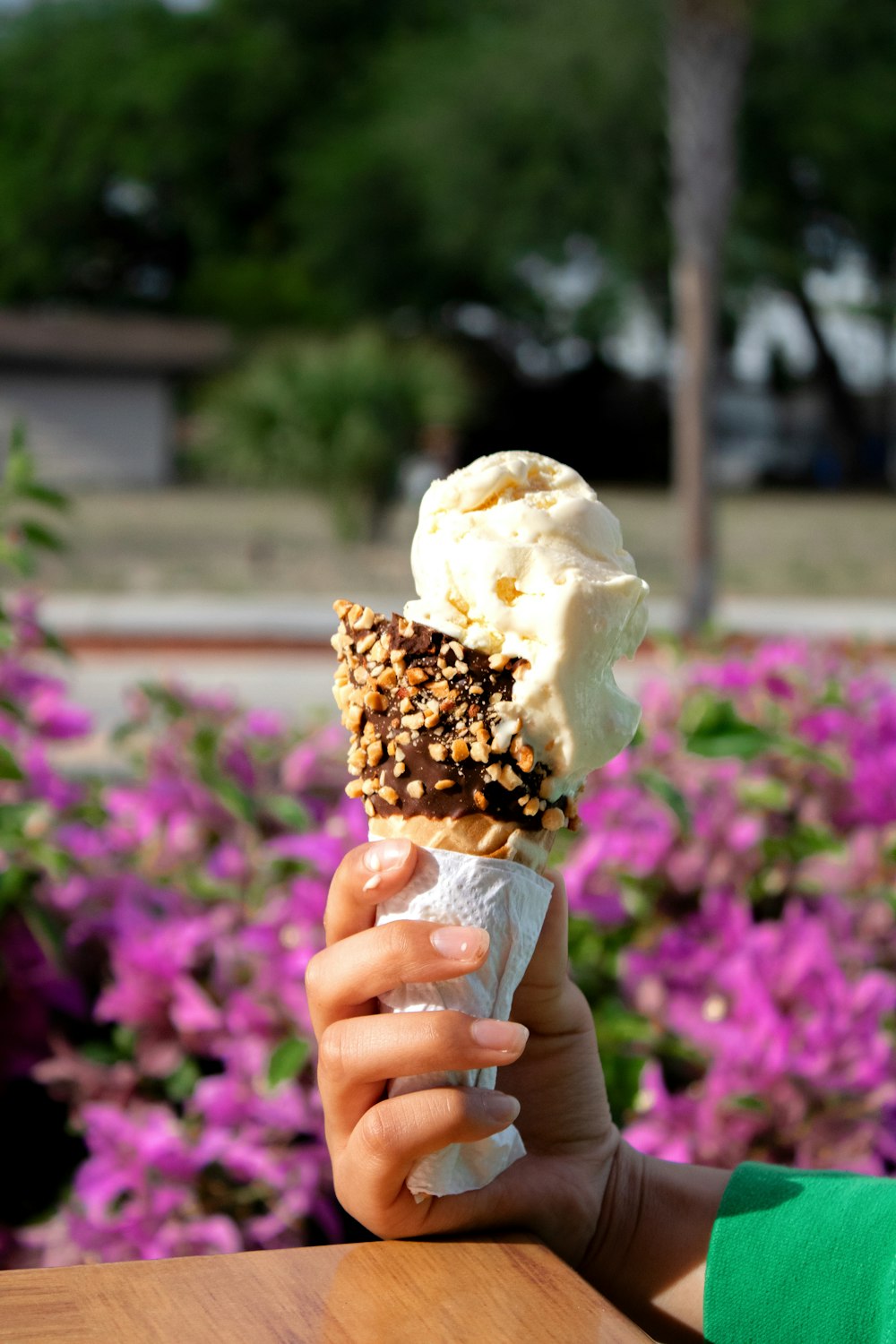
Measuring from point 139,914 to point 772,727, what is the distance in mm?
1100

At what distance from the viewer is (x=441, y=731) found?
109 cm

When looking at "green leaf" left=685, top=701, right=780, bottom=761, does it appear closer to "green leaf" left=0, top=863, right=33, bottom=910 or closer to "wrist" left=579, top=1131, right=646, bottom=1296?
"wrist" left=579, top=1131, right=646, bottom=1296

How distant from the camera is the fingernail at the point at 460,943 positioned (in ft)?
3.38

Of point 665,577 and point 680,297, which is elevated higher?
point 680,297

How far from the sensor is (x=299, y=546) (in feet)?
65.0

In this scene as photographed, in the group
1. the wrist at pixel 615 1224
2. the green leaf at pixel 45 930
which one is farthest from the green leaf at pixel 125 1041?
the wrist at pixel 615 1224

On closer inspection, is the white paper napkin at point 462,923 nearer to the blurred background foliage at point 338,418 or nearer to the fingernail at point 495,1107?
the fingernail at point 495,1107

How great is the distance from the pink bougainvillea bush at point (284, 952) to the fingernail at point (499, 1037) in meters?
0.80

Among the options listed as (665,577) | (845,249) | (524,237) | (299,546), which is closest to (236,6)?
(524,237)

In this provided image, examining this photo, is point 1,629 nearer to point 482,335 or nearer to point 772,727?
point 772,727

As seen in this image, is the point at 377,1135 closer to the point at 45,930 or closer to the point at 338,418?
the point at 45,930

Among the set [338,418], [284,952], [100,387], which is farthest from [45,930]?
[100,387]

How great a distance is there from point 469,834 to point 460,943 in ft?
0.33

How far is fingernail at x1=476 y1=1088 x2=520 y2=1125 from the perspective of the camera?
106 centimetres
